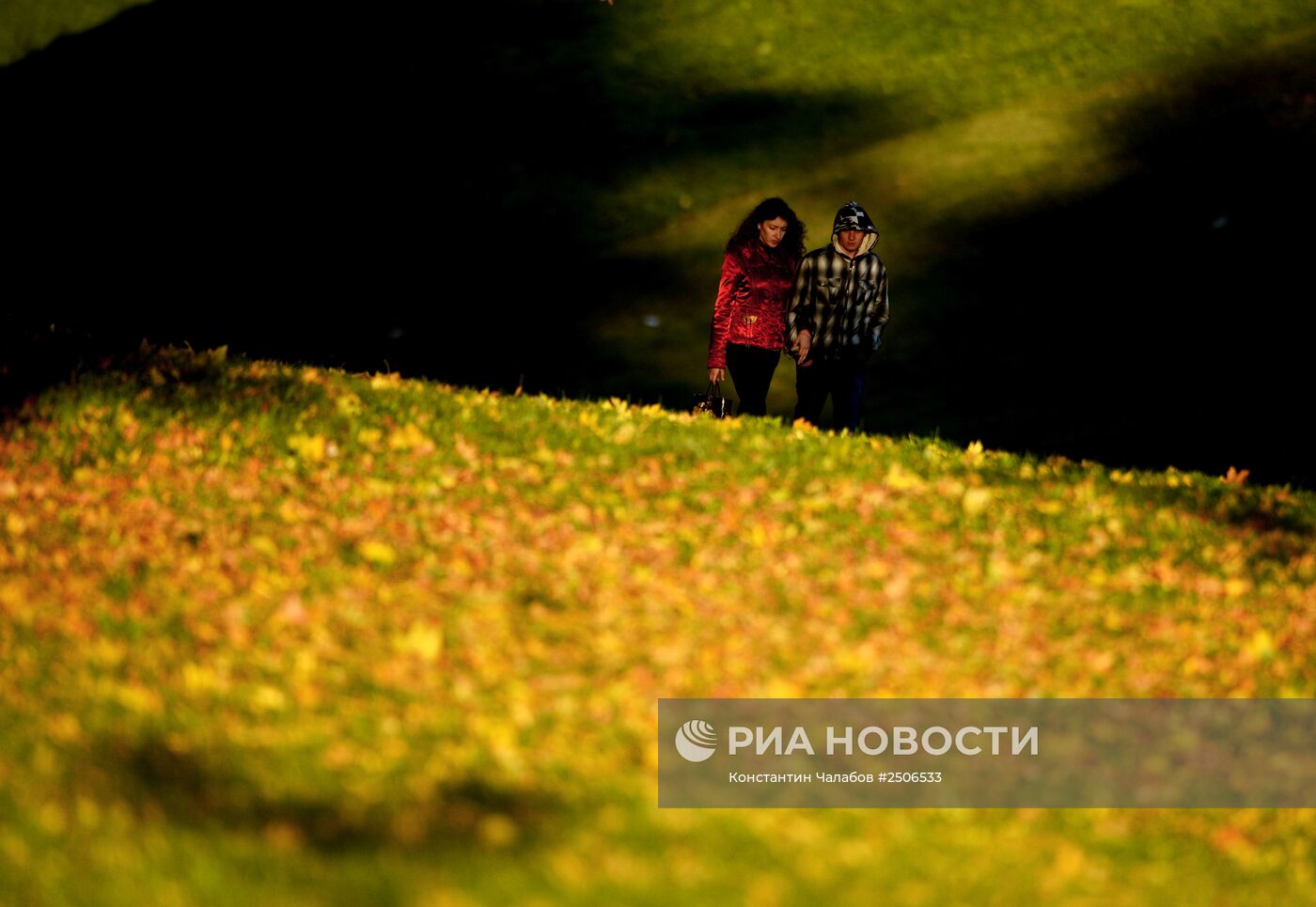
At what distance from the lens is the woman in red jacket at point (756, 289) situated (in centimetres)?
927

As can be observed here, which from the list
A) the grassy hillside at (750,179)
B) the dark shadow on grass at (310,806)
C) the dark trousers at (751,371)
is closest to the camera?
the dark shadow on grass at (310,806)

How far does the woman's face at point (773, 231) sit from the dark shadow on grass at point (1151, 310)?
132 inches

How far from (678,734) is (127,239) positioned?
49.0 ft

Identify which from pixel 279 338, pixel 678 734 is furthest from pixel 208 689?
pixel 279 338

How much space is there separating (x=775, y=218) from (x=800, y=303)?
0.56 meters

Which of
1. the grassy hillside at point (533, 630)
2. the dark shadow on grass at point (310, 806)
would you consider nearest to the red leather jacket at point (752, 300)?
the grassy hillside at point (533, 630)

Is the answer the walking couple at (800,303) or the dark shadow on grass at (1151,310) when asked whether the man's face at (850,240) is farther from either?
the dark shadow on grass at (1151,310)

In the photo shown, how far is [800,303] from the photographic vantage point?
9227 mm

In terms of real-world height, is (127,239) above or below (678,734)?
above

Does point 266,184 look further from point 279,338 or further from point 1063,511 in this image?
point 1063,511

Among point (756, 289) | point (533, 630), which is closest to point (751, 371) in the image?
point (756, 289)

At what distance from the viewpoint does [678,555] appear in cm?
657

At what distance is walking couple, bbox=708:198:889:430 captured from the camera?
361 inches

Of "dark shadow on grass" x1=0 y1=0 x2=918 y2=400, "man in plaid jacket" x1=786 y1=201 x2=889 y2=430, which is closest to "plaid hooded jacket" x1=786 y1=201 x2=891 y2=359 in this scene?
"man in plaid jacket" x1=786 y1=201 x2=889 y2=430
